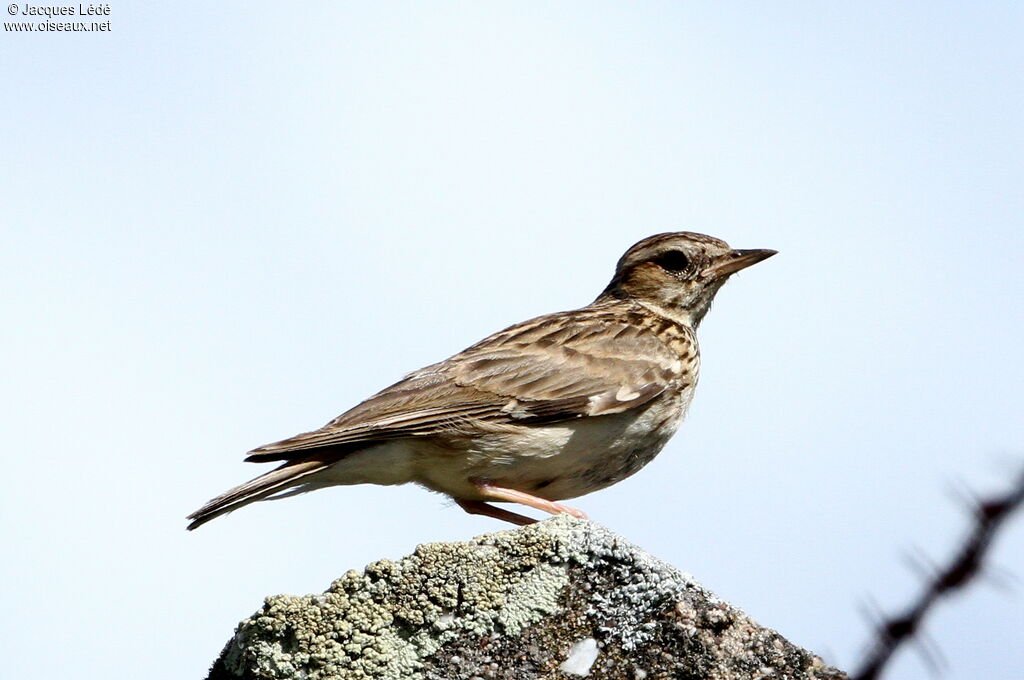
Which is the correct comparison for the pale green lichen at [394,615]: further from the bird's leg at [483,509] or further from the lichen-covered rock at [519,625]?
the bird's leg at [483,509]

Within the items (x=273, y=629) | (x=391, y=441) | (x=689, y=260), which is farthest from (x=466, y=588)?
(x=689, y=260)

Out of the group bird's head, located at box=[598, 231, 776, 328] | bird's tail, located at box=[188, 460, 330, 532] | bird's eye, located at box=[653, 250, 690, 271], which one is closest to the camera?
bird's tail, located at box=[188, 460, 330, 532]

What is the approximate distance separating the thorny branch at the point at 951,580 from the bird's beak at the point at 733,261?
811 cm

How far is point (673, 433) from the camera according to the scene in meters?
7.75

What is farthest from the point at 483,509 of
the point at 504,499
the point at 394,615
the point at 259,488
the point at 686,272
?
the point at 394,615

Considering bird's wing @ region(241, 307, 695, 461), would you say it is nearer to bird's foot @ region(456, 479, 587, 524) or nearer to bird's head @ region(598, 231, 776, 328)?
bird's foot @ region(456, 479, 587, 524)

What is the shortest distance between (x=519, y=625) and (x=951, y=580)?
88.6 inches

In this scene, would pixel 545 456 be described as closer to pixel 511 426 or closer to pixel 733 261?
pixel 511 426

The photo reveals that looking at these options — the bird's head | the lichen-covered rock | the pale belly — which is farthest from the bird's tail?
the bird's head

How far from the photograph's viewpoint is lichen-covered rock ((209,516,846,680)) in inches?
128

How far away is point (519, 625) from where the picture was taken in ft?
10.8

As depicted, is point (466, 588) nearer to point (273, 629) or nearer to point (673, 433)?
point (273, 629)

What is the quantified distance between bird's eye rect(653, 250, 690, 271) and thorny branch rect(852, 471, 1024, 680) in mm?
8301

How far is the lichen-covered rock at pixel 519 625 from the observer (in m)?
3.24
